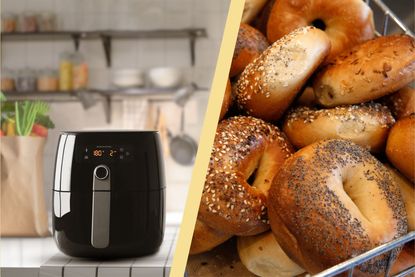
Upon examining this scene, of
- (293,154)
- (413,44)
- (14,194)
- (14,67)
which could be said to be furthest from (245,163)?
(14,67)

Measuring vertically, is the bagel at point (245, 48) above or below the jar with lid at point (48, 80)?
above

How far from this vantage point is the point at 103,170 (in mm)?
684

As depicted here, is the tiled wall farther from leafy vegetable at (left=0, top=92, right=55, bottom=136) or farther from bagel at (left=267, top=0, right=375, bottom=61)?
bagel at (left=267, top=0, right=375, bottom=61)

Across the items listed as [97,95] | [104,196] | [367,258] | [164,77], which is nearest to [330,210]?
[367,258]

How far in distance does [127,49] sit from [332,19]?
1941 millimetres

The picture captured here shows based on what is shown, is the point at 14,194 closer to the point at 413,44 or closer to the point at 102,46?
the point at 413,44

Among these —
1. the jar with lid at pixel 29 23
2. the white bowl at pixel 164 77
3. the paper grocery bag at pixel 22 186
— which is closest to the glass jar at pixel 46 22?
the jar with lid at pixel 29 23

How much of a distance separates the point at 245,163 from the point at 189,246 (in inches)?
3.0

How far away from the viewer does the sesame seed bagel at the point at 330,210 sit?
363 millimetres

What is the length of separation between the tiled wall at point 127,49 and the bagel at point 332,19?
1.84 m

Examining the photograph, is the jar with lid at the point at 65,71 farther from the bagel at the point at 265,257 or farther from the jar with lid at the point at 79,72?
the bagel at the point at 265,257

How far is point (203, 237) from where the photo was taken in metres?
0.38

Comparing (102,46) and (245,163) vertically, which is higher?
(245,163)

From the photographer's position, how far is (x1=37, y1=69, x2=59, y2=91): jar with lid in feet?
7.27
